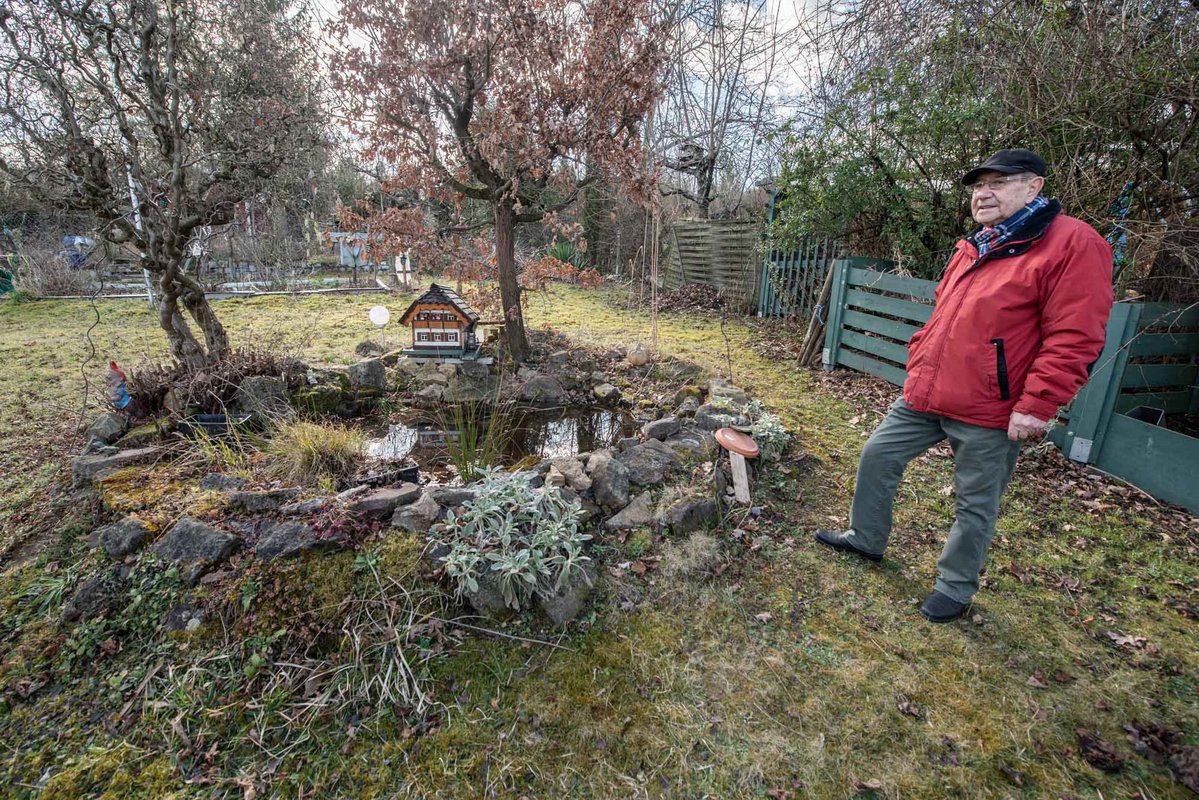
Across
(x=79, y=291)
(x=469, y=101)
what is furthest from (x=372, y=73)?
(x=79, y=291)

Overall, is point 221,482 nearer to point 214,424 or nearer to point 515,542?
point 214,424

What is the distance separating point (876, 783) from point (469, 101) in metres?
5.05

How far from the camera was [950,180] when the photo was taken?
15.5ft

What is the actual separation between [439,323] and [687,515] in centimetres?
314

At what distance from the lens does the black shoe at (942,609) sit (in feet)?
7.30

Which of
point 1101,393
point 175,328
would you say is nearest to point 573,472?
point 175,328

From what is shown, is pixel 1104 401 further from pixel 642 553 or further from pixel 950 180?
pixel 642 553

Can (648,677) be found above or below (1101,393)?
below

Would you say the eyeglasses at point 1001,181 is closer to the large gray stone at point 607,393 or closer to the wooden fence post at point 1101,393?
the wooden fence post at point 1101,393

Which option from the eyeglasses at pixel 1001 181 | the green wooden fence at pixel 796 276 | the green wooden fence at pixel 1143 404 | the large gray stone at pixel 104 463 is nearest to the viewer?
the eyeglasses at pixel 1001 181

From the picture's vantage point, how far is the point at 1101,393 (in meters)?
3.30

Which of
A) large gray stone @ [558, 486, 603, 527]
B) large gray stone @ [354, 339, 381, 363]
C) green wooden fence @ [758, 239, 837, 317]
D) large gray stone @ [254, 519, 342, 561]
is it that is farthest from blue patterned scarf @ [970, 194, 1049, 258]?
large gray stone @ [354, 339, 381, 363]

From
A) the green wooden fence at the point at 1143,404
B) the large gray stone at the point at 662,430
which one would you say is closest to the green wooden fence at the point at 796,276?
the green wooden fence at the point at 1143,404

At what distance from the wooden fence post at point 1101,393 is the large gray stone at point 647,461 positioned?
265cm
